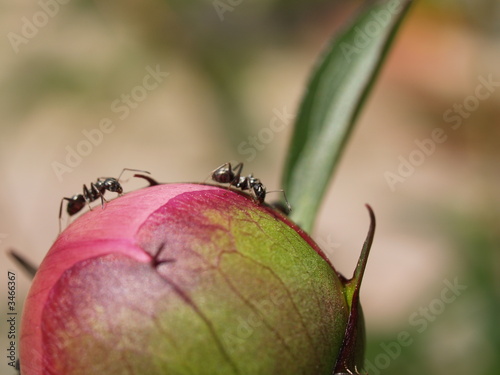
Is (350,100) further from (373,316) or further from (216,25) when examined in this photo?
(216,25)

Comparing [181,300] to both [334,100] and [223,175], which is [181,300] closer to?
[223,175]

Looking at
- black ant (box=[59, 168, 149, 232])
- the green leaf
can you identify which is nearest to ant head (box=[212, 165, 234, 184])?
black ant (box=[59, 168, 149, 232])

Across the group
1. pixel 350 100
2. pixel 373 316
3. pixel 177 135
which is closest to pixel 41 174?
pixel 177 135

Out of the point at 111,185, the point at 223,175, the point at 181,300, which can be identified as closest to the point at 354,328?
the point at 181,300

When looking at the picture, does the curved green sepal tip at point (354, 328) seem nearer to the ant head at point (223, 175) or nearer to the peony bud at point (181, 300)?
the peony bud at point (181, 300)

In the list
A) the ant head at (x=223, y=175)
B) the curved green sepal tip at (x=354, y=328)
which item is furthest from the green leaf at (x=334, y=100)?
the curved green sepal tip at (x=354, y=328)

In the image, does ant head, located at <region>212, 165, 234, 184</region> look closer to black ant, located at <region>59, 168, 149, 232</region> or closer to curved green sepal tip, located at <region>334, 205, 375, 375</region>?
black ant, located at <region>59, 168, 149, 232</region>
